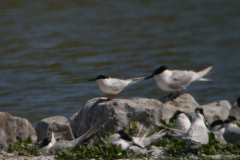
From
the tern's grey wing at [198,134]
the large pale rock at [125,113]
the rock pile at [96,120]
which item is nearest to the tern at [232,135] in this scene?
the tern's grey wing at [198,134]

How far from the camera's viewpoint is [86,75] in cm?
1195

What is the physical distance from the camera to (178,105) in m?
6.27

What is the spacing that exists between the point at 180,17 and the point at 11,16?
369 inches

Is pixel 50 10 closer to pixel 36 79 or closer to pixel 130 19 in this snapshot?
pixel 130 19

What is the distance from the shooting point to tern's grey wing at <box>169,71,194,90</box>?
678cm

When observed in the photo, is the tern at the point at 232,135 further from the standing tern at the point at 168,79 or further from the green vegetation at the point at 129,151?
the standing tern at the point at 168,79

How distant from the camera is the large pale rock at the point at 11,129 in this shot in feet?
16.6

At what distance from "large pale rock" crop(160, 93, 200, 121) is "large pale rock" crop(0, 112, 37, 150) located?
2.29 meters

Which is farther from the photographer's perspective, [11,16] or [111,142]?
[11,16]

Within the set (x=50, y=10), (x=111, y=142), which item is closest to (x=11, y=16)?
(x=50, y=10)

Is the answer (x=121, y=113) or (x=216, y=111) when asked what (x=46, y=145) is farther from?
(x=216, y=111)

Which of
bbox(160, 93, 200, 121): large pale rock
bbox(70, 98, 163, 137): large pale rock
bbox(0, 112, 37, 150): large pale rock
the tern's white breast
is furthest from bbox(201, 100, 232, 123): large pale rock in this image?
bbox(0, 112, 37, 150): large pale rock

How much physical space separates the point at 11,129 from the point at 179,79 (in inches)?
138

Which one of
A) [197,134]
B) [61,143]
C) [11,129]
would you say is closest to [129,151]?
[197,134]
